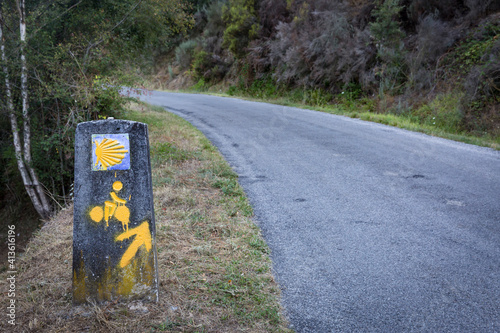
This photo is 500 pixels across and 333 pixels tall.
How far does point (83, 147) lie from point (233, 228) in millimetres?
1810

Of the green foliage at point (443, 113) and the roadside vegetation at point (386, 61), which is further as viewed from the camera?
the roadside vegetation at point (386, 61)

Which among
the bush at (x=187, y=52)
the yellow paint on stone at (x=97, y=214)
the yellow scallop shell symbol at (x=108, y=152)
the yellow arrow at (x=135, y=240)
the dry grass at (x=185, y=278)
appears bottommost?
the dry grass at (x=185, y=278)

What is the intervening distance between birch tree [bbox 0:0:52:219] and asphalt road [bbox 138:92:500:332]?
12.1 feet

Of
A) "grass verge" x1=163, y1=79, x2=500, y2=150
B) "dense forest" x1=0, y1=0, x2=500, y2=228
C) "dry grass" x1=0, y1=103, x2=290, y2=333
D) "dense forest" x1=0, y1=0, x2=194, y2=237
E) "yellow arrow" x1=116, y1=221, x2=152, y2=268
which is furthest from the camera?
"grass verge" x1=163, y1=79, x2=500, y2=150

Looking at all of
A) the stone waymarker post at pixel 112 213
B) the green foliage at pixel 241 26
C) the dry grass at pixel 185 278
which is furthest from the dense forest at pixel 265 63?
the stone waymarker post at pixel 112 213

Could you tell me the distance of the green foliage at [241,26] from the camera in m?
23.2

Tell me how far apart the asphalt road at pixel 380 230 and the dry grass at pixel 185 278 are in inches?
10.1

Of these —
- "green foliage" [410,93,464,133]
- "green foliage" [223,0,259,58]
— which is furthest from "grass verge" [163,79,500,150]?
"green foliage" [223,0,259,58]

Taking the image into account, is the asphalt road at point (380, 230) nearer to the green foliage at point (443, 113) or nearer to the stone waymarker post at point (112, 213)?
the stone waymarker post at point (112, 213)

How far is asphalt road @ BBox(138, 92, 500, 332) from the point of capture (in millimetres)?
2650

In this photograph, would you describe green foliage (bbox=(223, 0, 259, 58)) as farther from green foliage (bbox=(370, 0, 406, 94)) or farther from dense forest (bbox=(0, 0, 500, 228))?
green foliage (bbox=(370, 0, 406, 94))

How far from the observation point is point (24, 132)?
7.06 metres

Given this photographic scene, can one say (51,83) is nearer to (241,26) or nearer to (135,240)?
(135,240)

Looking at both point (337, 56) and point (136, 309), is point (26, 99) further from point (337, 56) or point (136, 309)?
point (337, 56)
